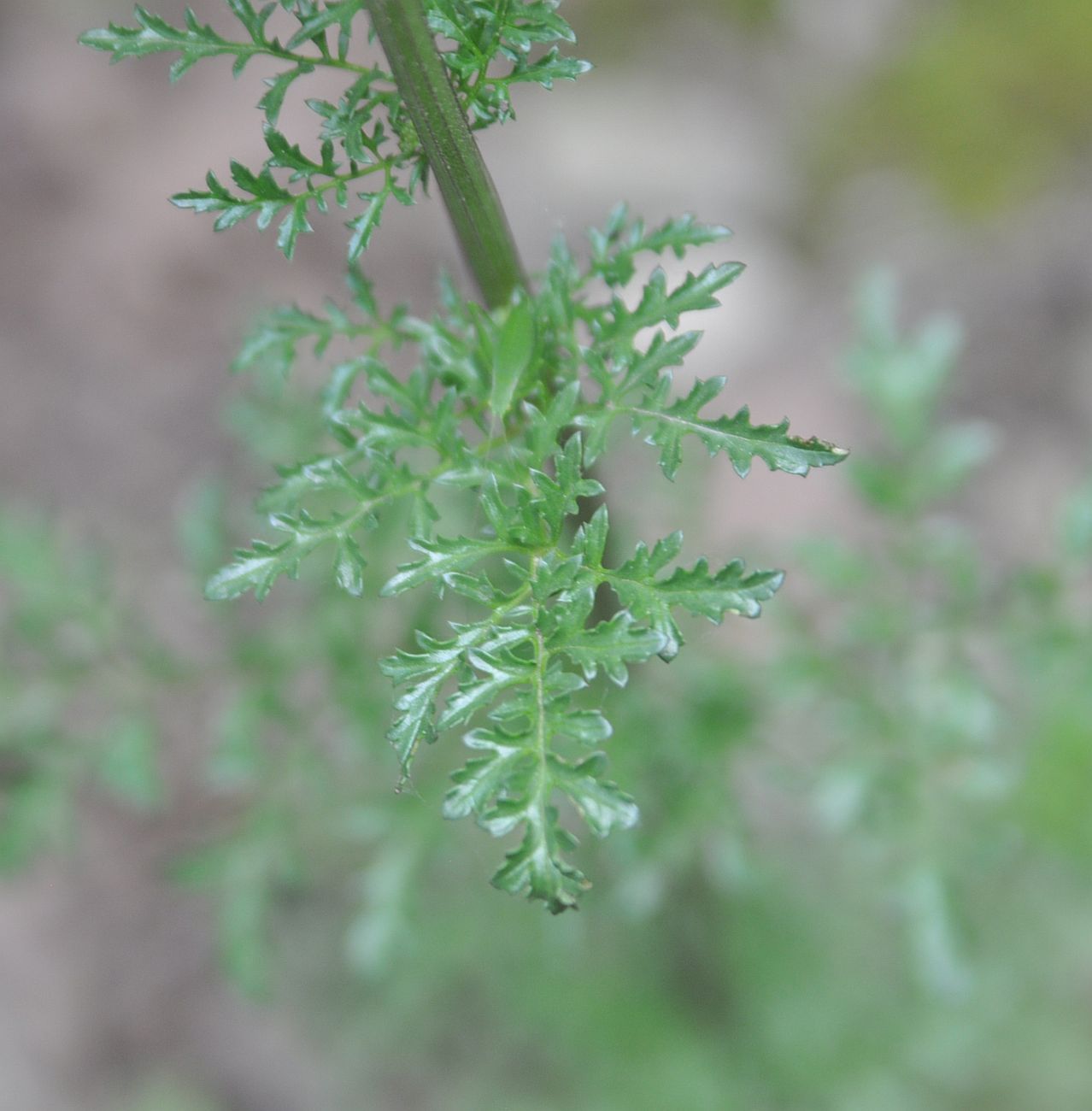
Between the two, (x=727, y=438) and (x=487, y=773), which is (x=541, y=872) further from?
(x=727, y=438)

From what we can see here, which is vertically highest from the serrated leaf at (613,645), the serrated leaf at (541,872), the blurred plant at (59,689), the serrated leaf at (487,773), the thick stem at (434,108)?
the blurred plant at (59,689)

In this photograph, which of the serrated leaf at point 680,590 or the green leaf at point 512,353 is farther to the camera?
the green leaf at point 512,353

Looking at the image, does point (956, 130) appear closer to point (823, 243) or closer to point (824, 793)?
point (823, 243)

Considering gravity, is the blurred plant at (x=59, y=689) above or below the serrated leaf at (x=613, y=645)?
above

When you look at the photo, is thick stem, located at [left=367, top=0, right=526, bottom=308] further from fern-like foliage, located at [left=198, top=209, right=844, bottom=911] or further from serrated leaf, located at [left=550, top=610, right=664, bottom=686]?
serrated leaf, located at [left=550, top=610, right=664, bottom=686]

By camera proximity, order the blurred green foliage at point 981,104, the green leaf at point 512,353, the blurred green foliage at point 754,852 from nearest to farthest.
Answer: the green leaf at point 512,353 < the blurred green foliage at point 754,852 < the blurred green foliage at point 981,104

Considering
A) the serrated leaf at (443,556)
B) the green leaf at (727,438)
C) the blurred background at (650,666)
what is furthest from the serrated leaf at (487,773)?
the blurred background at (650,666)

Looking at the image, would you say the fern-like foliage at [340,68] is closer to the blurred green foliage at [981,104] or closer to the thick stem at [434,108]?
the thick stem at [434,108]
